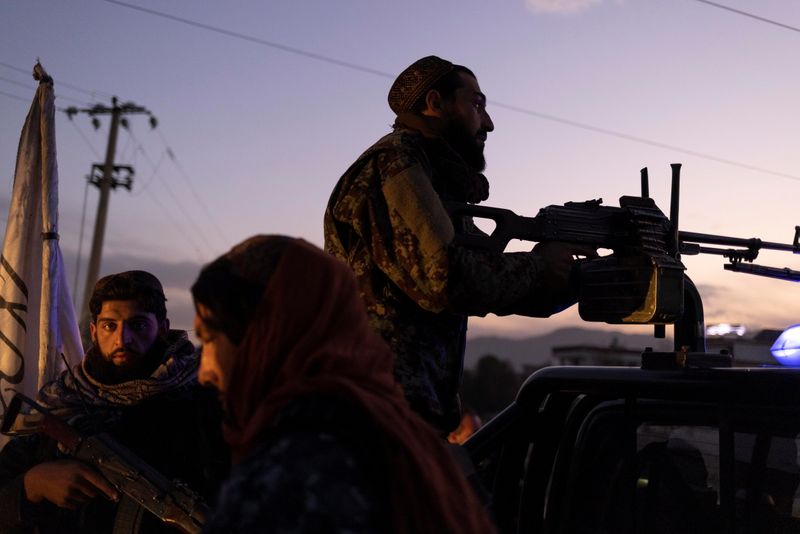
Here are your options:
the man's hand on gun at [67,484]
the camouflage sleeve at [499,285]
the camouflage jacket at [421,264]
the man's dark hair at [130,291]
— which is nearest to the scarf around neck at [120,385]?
the man's dark hair at [130,291]

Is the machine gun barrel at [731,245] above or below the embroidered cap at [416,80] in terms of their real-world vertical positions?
below

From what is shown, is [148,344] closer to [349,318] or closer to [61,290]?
[61,290]

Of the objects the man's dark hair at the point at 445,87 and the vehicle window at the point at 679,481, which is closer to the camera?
the vehicle window at the point at 679,481

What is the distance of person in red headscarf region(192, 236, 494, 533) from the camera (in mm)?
1363

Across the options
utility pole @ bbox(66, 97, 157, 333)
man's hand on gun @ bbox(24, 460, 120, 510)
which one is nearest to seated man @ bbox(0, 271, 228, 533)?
man's hand on gun @ bbox(24, 460, 120, 510)

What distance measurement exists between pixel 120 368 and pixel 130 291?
1.09 feet

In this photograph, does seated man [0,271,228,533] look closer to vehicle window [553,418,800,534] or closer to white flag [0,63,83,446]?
white flag [0,63,83,446]

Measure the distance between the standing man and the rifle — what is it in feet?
3.26

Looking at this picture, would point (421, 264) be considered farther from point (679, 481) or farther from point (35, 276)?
point (35, 276)

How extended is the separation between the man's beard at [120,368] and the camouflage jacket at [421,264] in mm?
1405

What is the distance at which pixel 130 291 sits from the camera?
3.85m

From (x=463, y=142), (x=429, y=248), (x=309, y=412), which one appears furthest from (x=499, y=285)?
(x=309, y=412)

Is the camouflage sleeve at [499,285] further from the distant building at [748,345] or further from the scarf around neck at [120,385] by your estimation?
the scarf around neck at [120,385]

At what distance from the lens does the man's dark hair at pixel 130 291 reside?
386 centimetres
